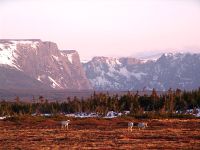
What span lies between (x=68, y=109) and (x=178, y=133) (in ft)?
199

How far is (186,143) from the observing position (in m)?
39.9

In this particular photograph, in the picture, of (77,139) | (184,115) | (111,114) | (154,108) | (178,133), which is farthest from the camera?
(154,108)

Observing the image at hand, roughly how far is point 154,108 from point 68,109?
55.6 feet

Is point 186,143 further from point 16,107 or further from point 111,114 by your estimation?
point 16,107

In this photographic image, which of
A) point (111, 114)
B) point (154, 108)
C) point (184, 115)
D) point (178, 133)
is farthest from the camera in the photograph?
point (154, 108)

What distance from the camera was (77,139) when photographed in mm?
43844

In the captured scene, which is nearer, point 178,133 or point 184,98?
point 178,133

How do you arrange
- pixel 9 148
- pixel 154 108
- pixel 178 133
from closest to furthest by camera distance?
pixel 9 148 < pixel 178 133 < pixel 154 108

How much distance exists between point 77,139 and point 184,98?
58.3 m

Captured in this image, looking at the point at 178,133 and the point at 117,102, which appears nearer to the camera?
the point at 178,133

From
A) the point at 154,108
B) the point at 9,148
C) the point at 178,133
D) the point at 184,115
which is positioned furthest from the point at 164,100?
the point at 9,148

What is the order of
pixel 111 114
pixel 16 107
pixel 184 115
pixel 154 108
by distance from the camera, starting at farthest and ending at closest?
pixel 16 107 → pixel 154 108 → pixel 111 114 → pixel 184 115

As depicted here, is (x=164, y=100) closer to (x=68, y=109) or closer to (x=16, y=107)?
(x=68, y=109)

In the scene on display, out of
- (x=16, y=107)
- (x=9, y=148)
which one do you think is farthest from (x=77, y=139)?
(x=16, y=107)
